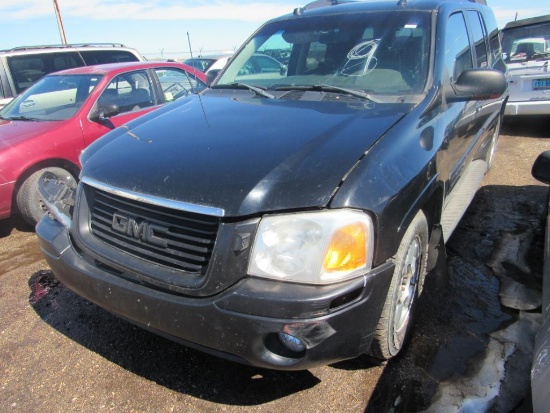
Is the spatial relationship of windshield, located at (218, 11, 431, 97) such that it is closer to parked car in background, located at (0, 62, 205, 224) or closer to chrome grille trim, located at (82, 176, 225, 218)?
parked car in background, located at (0, 62, 205, 224)

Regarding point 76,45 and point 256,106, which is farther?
point 76,45

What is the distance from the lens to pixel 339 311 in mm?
1774

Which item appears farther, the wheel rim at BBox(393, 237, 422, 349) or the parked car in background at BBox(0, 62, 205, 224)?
the parked car in background at BBox(0, 62, 205, 224)

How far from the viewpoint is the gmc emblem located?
2.00 meters

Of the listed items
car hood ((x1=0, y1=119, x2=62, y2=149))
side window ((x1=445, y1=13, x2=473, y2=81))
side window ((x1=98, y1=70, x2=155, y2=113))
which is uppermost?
side window ((x1=445, y1=13, x2=473, y2=81))

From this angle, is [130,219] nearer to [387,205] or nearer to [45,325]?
[387,205]

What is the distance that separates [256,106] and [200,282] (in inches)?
52.7

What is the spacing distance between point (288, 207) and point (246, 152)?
45 centimetres

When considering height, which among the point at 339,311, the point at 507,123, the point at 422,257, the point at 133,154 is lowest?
the point at 507,123

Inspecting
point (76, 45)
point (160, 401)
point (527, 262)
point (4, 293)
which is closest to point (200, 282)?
point (160, 401)

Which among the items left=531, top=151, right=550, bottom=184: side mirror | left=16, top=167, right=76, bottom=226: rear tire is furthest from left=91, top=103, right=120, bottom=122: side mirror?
left=531, top=151, right=550, bottom=184: side mirror

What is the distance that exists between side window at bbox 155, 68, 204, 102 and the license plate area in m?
5.13

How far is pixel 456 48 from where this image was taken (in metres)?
3.22

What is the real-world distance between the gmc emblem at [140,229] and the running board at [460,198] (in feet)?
5.83
